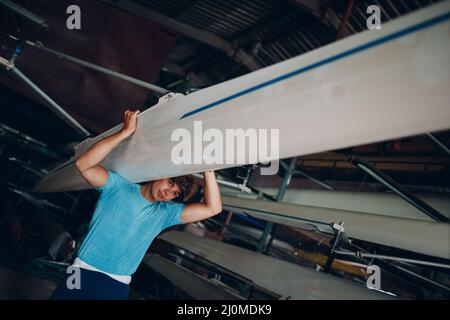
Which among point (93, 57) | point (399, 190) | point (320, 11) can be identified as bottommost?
point (399, 190)

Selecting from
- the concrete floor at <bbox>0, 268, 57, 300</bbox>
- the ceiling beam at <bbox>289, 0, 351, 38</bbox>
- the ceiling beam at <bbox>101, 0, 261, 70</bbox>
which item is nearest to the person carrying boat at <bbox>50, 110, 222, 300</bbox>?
the concrete floor at <bbox>0, 268, 57, 300</bbox>

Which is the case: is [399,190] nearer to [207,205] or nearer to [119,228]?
[207,205]

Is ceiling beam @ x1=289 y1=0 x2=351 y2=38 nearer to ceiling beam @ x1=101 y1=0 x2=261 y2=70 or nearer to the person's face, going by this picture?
ceiling beam @ x1=101 y1=0 x2=261 y2=70

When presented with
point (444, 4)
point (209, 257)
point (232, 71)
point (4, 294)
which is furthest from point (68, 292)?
point (232, 71)

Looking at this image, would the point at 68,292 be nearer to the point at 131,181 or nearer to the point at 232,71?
the point at 131,181

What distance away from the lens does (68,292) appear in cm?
187

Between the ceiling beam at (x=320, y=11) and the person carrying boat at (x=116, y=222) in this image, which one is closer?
the person carrying boat at (x=116, y=222)

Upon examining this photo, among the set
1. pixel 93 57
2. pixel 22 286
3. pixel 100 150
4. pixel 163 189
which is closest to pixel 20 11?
pixel 100 150

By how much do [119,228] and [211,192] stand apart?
0.70 metres

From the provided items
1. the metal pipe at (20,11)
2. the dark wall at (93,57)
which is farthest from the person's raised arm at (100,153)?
the dark wall at (93,57)

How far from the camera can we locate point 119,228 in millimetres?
2139

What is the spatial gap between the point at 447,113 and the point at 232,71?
4.90 m

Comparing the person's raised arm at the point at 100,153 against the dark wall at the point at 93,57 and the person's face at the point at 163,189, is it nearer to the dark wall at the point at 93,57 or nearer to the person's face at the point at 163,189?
the person's face at the point at 163,189

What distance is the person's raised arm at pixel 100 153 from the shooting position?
70.2 inches
